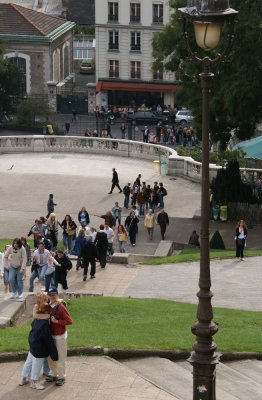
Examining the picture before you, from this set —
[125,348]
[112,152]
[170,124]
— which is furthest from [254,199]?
[170,124]

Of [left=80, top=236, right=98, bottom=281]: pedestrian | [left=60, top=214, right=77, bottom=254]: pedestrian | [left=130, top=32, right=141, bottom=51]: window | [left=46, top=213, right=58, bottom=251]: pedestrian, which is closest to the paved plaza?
[left=80, top=236, right=98, bottom=281]: pedestrian

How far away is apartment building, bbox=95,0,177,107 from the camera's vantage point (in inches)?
3767

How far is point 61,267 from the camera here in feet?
94.1

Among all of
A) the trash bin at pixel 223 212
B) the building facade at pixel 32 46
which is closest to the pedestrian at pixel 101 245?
the trash bin at pixel 223 212

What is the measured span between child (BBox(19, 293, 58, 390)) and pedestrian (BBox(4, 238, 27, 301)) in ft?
23.7

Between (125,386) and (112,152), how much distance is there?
42.5 metres

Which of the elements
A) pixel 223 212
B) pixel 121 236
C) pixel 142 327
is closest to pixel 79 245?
pixel 121 236

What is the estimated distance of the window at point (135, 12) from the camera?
95562 millimetres

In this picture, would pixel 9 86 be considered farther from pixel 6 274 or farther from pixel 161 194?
pixel 6 274

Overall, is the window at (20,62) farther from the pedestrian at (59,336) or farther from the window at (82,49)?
the pedestrian at (59,336)

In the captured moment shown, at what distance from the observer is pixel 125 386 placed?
63.2 feet

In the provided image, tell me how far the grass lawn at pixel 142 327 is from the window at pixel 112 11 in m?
69.9

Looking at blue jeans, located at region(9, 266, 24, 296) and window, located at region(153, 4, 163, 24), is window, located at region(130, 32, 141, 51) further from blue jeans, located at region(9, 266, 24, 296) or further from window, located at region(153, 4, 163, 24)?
blue jeans, located at region(9, 266, 24, 296)

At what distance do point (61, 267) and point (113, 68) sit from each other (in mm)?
70490
